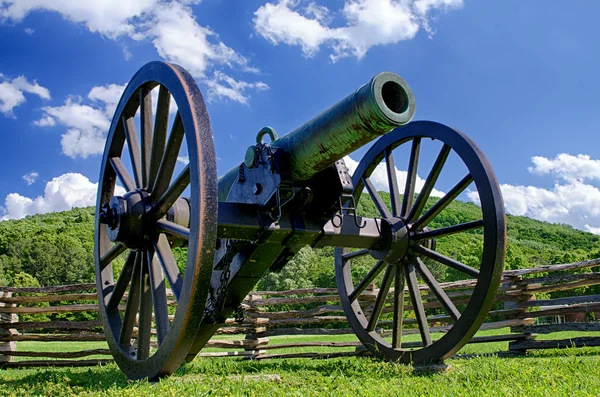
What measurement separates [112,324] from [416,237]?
3.06 metres

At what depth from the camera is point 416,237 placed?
5547 mm

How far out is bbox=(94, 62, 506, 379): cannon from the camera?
3.44m

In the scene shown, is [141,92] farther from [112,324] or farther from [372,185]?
[372,185]

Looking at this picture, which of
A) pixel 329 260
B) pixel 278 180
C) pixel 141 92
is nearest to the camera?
pixel 278 180

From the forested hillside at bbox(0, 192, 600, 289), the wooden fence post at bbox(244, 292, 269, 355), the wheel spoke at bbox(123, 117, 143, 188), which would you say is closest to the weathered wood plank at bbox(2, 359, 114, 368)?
the wooden fence post at bbox(244, 292, 269, 355)

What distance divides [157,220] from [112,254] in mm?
1026

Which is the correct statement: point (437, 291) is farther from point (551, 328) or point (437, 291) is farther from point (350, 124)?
point (551, 328)

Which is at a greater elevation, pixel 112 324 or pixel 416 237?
pixel 416 237

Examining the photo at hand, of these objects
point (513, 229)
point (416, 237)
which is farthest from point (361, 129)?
point (513, 229)

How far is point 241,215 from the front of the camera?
423cm

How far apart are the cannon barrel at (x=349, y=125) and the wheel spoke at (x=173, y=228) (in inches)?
38.2

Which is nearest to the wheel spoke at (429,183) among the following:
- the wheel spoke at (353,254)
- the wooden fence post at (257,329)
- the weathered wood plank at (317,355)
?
the wheel spoke at (353,254)

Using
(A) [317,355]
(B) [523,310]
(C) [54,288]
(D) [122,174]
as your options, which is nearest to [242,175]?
(D) [122,174]

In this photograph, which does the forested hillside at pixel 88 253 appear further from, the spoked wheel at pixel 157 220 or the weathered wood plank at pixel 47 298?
the spoked wheel at pixel 157 220
